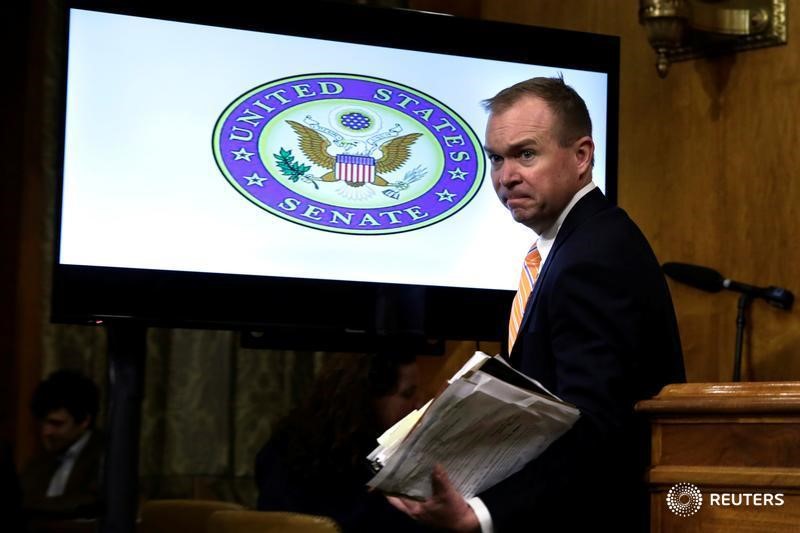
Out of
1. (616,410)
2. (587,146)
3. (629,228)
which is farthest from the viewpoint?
(587,146)

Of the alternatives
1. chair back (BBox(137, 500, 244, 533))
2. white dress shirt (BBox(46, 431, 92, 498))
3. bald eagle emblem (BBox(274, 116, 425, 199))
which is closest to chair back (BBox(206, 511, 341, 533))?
chair back (BBox(137, 500, 244, 533))

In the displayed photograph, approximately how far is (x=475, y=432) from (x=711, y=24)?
2289mm

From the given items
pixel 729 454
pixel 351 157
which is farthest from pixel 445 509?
pixel 351 157

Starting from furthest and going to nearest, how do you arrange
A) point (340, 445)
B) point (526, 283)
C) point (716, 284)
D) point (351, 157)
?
point (716, 284) → point (340, 445) → point (351, 157) → point (526, 283)

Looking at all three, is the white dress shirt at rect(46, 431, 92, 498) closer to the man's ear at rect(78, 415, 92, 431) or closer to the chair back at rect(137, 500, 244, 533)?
the man's ear at rect(78, 415, 92, 431)

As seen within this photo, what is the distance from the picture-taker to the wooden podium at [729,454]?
154cm

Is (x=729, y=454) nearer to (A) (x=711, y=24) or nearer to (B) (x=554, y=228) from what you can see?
(B) (x=554, y=228)

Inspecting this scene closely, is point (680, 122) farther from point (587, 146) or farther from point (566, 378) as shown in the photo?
point (566, 378)

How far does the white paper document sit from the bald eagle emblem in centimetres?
132

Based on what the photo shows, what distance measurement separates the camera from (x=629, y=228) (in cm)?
204

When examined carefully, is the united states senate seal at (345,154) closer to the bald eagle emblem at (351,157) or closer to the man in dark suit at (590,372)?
the bald eagle emblem at (351,157)

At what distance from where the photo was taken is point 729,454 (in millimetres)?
1596

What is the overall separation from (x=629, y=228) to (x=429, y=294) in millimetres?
1097

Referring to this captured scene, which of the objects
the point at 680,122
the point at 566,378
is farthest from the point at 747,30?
the point at 566,378
